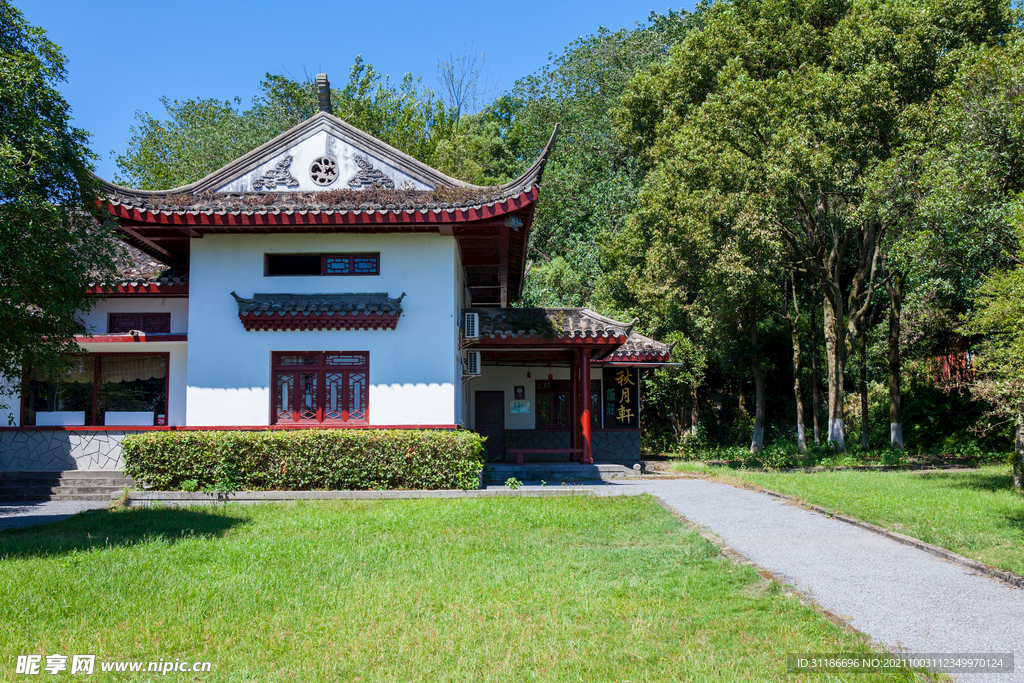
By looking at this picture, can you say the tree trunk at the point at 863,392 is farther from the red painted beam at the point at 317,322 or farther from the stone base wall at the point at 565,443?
the red painted beam at the point at 317,322

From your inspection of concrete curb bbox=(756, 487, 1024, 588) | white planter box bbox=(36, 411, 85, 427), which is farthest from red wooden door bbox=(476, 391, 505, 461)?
concrete curb bbox=(756, 487, 1024, 588)

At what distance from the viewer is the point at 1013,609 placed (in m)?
5.16

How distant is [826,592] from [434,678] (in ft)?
9.99

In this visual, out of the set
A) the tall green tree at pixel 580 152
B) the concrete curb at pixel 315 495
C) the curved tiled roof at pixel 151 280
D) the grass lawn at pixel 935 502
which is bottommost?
the grass lawn at pixel 935 502

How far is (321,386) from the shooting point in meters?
12.7

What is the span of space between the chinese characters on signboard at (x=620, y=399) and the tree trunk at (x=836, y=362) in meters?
5.01

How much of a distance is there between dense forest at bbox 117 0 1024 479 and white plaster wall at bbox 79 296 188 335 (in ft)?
37.4

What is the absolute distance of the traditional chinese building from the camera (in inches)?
486

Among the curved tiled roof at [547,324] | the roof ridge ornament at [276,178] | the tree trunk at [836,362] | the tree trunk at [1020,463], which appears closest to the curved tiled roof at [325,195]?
the roof ridge ornament at [276,178]

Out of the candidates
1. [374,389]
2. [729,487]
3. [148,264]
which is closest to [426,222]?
[374,389]

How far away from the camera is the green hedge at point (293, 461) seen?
1143cm

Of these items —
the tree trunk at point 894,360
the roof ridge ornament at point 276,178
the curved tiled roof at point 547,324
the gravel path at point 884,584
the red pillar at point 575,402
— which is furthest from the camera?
the tree trunk at point 894,360

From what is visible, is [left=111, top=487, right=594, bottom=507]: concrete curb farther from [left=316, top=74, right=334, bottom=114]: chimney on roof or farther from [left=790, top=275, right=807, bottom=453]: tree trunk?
[left=790, top=275, right=807, bottom=453]: tree trunk

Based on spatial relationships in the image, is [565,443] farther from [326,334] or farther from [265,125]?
[265,125]
